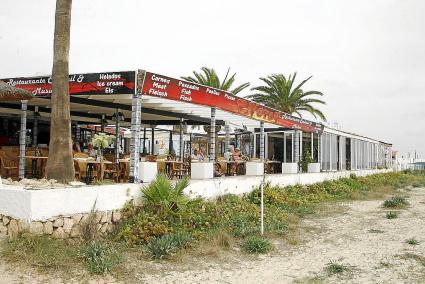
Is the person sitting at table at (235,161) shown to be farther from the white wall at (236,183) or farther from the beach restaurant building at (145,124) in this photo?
the white wall at (236,183)

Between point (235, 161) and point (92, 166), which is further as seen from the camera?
point (235, 161)

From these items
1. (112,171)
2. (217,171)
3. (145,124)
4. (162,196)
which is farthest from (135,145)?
(145,124)

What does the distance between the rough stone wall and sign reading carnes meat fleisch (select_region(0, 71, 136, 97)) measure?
3018mm

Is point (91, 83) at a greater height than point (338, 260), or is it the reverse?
point (91, 83)

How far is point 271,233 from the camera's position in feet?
35.1

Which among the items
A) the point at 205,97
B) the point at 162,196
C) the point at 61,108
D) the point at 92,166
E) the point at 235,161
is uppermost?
the point at 205,97

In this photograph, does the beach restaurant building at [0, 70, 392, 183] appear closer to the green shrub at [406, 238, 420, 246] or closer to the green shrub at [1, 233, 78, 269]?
the green shrub at [1, 233, 78, 269]

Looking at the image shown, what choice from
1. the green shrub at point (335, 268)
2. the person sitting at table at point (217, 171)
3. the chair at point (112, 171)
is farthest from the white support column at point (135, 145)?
the person sitting at table at point (217, 171)

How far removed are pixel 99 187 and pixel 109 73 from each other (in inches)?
116

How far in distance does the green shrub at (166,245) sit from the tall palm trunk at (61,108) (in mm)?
2521

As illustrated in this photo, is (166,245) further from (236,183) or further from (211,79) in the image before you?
(211,79)

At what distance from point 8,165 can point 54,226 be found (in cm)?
527

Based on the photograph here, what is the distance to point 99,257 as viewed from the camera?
7.29 m

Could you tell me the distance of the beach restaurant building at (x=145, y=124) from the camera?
35.0ft
